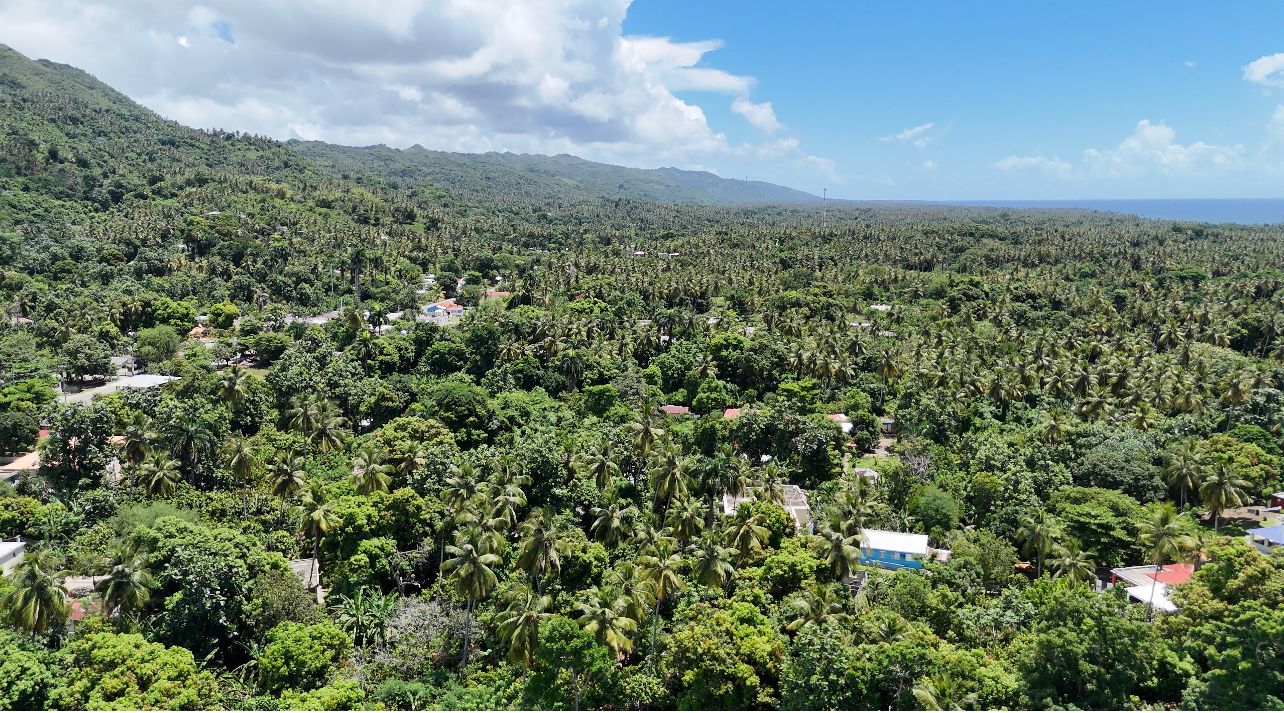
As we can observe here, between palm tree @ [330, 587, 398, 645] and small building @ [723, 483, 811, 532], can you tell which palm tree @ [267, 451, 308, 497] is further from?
small building @ [723, 483, 811, 532]

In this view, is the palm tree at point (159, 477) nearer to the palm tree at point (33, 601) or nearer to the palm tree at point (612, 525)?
the palm tree at point (33, 601)

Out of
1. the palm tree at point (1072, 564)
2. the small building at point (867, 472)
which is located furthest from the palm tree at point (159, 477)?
the palm tree at point (1072, 564)

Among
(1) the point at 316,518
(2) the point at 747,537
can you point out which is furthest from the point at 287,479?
(2) the point at 747,537

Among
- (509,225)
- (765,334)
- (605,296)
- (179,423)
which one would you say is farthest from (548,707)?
(509,225)

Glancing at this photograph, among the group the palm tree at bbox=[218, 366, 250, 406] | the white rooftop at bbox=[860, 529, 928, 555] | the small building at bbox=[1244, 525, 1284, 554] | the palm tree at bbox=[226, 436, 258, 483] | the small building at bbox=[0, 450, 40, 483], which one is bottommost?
the white rooftop at bbox=[860, 529, 928, 555]

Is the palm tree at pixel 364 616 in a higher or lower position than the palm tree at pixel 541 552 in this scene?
lower

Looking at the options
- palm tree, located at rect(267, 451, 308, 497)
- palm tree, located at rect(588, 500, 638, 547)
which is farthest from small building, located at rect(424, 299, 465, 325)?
palm tree, located at rect(588, 500, 638, 547)
